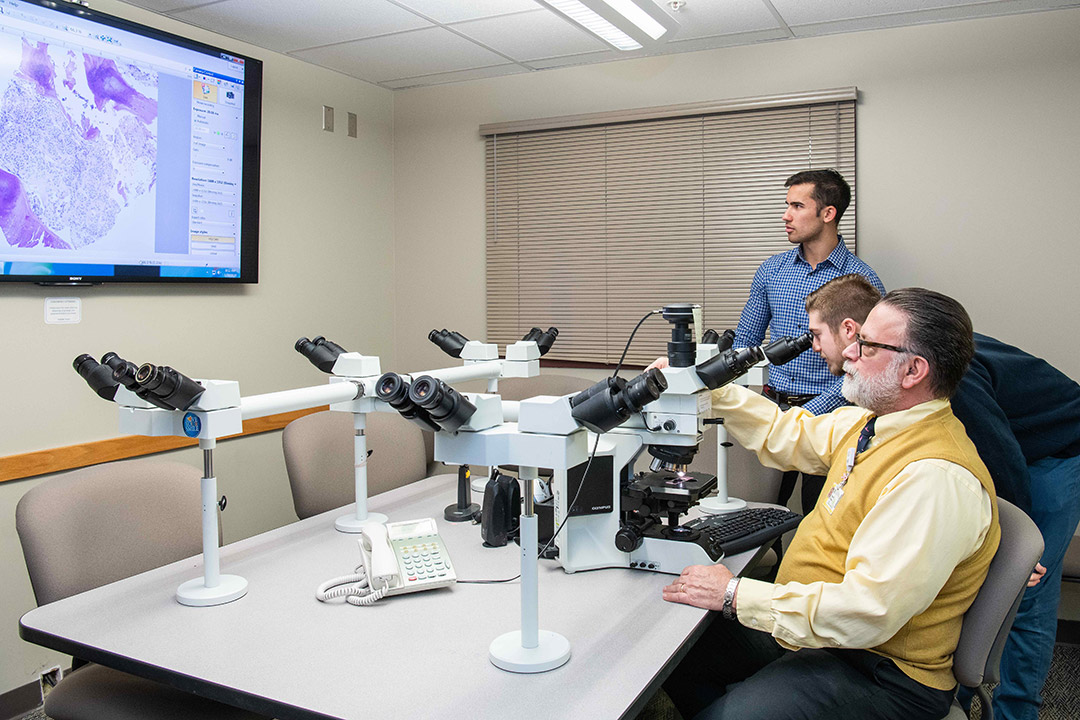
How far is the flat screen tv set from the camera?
8.95 feet

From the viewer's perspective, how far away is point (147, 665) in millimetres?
1445

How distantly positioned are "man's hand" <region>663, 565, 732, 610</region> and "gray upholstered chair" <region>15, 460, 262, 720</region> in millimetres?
987

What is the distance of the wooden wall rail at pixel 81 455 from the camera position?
283cm

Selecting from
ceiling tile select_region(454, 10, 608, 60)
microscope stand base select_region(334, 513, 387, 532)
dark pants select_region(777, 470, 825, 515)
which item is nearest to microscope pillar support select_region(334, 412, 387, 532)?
microscope stand base select_region(334, 513, 387, 532)

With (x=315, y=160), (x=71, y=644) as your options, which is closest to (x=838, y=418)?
(x=71, y=644)

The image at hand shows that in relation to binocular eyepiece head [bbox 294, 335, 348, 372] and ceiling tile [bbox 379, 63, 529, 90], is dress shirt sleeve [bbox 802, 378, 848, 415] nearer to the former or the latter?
binocular eyepiece head [bbox 294, 335, 348, 372]

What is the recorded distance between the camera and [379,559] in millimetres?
1762

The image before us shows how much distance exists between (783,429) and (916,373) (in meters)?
0.52

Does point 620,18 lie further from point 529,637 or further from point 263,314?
point 529,637

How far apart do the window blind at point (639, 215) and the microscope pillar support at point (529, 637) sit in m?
2.68

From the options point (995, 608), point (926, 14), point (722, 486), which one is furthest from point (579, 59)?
point (995, 608)

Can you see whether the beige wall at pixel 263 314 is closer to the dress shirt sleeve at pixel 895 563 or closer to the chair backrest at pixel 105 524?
the chair backrest at pixel 105 524

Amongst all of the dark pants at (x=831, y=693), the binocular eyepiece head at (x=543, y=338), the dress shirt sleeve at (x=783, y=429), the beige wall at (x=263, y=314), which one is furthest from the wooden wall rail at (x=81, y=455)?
the dark pants at (x=831, y=693)

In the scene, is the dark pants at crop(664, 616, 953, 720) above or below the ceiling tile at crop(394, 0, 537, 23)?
below
